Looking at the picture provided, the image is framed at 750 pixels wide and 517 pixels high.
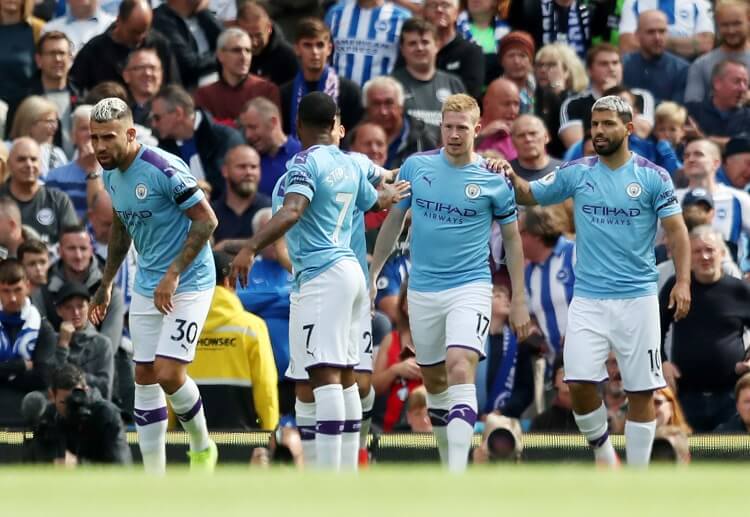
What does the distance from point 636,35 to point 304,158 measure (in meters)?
7.67

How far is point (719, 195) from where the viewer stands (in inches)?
645

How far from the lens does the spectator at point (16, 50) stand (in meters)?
18.2

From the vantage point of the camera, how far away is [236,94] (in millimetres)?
18172

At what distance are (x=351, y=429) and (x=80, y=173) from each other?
5611mm

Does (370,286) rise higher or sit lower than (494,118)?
lower

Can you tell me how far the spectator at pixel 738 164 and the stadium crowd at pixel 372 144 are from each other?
0.06 feet

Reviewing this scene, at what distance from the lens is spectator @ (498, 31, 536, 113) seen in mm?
18344

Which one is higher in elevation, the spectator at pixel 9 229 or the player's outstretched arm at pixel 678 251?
the spectator at pixel 9 229

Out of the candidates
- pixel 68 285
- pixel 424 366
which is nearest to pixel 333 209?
pixel 424 366

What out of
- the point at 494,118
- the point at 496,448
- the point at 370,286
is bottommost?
the point at 496,448

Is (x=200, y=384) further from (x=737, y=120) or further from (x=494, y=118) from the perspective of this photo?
(x=737, y=120)

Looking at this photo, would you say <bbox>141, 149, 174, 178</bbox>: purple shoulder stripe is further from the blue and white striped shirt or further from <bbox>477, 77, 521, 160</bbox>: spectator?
<bbox>477, 77, 521, 160</bbox>: spectator

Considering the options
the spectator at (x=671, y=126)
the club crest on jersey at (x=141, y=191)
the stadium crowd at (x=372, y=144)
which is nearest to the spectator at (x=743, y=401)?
the stadium crowd at (x=372, y=144)

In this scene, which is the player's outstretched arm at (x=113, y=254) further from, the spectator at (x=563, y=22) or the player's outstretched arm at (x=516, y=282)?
the spectator at (x=563, y=22)
